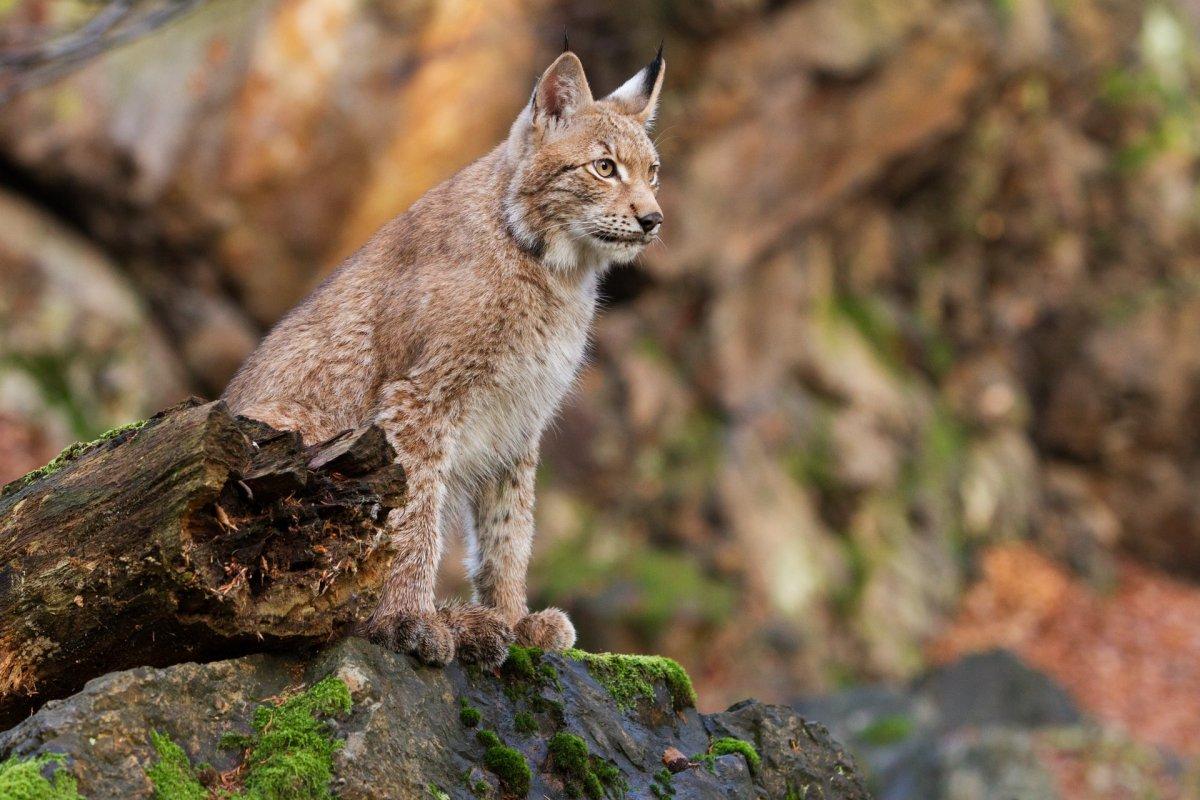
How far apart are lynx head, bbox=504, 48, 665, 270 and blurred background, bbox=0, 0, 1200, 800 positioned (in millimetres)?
3768

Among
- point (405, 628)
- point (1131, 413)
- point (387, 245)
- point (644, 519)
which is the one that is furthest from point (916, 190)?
point (405, 628)

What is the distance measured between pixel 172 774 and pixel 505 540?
245 centimetres

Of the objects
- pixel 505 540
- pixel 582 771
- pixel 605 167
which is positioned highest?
pixel 605 167

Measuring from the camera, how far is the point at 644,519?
15.1 metres

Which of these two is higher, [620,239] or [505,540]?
[620,239]

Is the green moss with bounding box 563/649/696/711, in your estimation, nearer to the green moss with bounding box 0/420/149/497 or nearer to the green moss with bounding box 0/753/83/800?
the green moss with bounding box 0/420/149/497

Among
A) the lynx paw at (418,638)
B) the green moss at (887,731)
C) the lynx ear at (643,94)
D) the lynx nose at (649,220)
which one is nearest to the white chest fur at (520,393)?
the lynx nose at (649,220)

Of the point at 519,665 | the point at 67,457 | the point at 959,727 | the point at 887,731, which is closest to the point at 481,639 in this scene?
the point at 519,665

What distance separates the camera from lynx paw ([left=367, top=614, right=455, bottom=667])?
446 cm

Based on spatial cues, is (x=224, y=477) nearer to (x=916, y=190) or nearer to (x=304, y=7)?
(x=304, y=7)

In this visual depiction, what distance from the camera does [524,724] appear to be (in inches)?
178

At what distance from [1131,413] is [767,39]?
913 cm

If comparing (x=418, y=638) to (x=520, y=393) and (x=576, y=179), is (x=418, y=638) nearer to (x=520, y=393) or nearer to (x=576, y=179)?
(x=520, y=393)

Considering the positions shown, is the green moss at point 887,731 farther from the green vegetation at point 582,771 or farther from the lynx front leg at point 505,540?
the green vegetation at point 582,771
